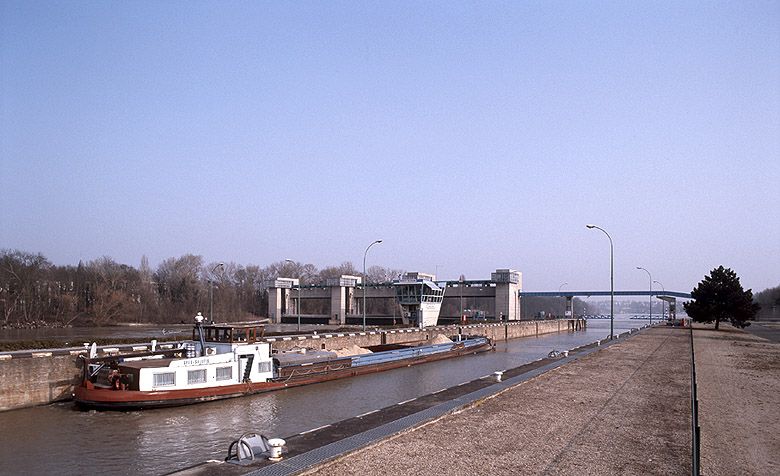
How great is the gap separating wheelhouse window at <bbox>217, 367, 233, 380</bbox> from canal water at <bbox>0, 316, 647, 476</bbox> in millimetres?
1406

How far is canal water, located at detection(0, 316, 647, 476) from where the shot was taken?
1916 centimetres

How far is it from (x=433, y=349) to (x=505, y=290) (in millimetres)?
71630

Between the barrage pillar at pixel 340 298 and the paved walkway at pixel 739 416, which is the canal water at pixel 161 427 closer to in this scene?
the paved walkway at pixel 739 416

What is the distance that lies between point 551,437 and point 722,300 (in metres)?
83.6

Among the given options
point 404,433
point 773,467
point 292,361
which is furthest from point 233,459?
point 292,361

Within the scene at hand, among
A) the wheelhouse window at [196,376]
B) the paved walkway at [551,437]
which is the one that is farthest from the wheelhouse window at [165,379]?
the paved walkway at [551,437]

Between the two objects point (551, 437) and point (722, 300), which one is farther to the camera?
point (722, 300)

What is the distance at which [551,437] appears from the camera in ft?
52.9

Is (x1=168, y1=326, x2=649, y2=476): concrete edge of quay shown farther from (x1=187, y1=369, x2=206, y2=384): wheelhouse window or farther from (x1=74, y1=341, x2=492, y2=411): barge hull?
(x1=187, y1=369, x2=206, y2=384): wheelhouse window

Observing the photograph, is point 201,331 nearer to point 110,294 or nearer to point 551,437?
point 551,437

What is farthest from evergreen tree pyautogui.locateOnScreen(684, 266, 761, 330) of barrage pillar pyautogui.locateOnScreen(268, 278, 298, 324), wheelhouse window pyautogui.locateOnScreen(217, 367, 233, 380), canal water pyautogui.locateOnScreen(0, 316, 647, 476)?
barrage pillar pyautogui.locateOnScreen(268, 278, 298, 324)

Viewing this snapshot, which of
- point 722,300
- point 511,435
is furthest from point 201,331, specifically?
point 722,300

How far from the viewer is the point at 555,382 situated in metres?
27.6

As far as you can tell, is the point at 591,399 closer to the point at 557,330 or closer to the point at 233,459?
the point at 233,459
